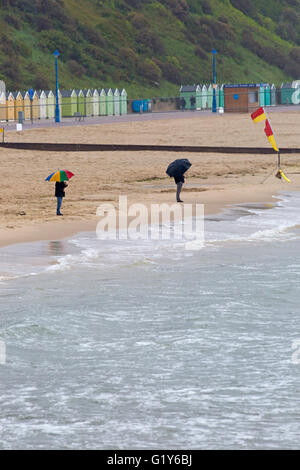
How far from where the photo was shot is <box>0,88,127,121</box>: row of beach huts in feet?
186

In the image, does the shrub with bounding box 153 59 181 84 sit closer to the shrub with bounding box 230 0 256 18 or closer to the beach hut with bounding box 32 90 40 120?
the beach hut with bounding box 32 90 40 120

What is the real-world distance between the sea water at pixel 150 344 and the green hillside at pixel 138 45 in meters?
57.8

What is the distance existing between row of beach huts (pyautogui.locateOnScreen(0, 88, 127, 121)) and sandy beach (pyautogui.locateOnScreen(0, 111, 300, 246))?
14.5 metres

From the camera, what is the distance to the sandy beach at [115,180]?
1927 centimetres

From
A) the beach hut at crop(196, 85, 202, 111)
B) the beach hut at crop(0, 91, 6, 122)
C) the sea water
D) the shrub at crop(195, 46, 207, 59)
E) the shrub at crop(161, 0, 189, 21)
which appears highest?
the shrub at crop(161, 0, 189, 21)

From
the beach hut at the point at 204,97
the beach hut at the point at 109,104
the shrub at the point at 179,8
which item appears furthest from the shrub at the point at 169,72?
the beach hut at the point at 109,104

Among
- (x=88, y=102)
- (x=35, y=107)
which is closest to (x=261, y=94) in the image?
(x=88, y=102)

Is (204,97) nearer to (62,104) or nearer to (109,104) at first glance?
(109,104)

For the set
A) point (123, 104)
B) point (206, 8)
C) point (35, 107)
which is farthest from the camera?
point (206, 8)

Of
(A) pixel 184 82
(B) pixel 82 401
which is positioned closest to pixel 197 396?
(B) pixel 82 401

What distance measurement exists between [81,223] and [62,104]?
143 ft

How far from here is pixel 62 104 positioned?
61156 millimetres

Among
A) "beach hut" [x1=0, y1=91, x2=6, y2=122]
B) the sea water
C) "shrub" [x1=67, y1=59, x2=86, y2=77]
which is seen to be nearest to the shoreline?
the sea water

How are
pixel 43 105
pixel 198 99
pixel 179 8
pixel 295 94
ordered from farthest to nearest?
pixel 179 8 → pixel 295 94 → pixel 198 99 → pixel 43 105
